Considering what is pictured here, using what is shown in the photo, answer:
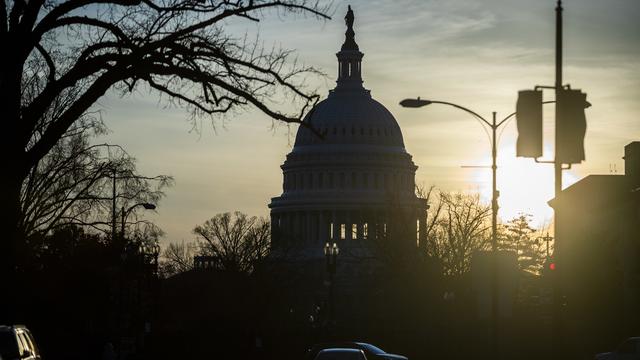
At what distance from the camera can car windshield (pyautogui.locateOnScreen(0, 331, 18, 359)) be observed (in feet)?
74.2

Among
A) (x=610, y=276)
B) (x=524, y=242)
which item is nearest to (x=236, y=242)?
(x=524, y=242)

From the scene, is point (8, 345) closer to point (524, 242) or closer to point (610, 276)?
point (610, 276)

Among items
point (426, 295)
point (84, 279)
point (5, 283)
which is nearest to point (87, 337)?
point (84, 279)

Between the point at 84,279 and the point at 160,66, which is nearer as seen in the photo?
the point at 160,66

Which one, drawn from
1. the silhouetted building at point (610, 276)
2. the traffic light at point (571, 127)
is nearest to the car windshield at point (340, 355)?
the traffic light at point (571, 127)

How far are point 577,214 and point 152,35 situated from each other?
93.6m

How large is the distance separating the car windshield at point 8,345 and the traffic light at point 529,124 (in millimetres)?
9316

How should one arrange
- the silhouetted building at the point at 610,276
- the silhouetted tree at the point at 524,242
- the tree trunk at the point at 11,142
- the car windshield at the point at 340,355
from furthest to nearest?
the silhouetted tree at the point at 524,242, the silhouetted building at the point at 610,276, the car windshield at the point at 340,355, the tree trunk at the point at 11,142

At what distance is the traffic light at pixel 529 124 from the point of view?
57.0ft

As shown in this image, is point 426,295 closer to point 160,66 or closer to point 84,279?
point 84,279

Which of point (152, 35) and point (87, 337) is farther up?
point (152, 35)

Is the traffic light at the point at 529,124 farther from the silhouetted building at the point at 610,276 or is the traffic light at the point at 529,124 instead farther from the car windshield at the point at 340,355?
the silhouetted building at the point at 610,276

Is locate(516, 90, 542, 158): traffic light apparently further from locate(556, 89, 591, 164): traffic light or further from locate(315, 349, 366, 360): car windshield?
locate(315, 349, 366, 360): car windshield

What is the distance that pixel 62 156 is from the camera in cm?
5109
